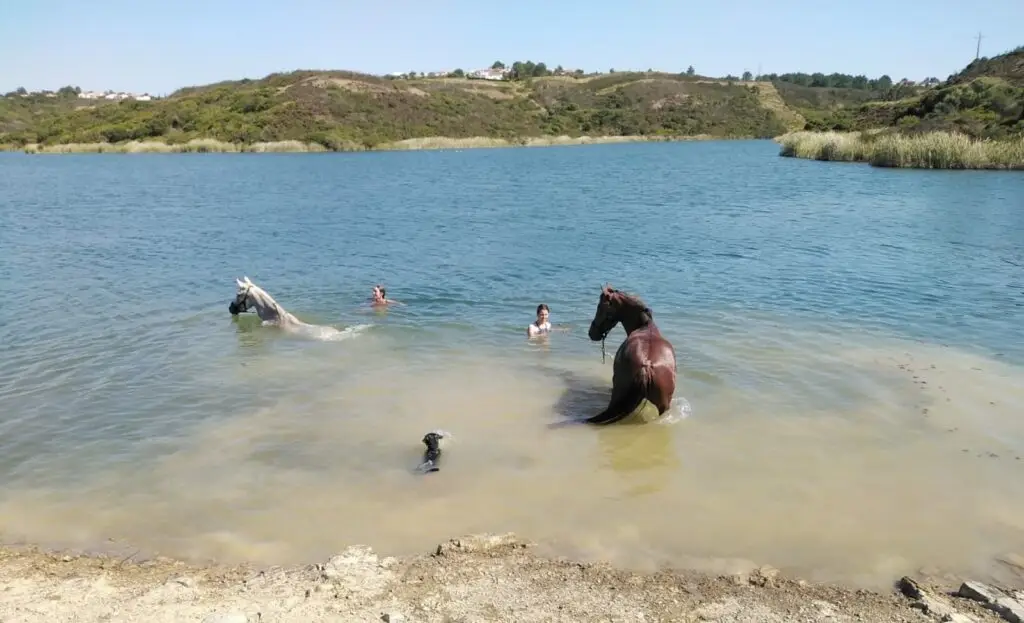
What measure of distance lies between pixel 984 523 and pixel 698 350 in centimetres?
619

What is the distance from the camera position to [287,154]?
93.4m

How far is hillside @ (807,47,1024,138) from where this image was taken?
49.0 meters

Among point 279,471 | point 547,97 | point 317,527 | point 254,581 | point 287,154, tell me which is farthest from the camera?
point 547,97

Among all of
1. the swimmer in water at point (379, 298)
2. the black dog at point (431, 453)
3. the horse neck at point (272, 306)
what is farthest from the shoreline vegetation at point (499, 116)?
the black dog at point (431, 453)

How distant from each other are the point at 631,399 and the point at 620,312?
174cm

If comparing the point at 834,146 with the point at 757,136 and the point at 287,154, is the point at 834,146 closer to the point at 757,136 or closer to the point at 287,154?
the point at 287,154

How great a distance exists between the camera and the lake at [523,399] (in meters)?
7.09

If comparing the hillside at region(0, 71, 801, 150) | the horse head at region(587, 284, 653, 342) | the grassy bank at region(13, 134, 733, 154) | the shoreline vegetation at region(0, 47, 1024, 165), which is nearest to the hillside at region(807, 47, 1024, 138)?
the shoreline vegetation at region(0, 47, 1024, 165)

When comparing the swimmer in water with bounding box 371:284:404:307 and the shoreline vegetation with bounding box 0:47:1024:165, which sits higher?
the shoreline vegetation with bounding box 0:47:1024:165

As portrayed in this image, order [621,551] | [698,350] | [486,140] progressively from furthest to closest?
1. [486,140]
2. [698,350]
3. [621,551]

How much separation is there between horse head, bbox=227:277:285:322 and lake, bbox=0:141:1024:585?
343 mm

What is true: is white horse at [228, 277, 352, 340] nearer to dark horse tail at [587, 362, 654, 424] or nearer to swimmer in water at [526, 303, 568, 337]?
swimmer in water at [526, 303, 568, 337]

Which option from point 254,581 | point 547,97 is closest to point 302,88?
point 547,97

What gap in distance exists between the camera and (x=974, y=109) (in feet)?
188
